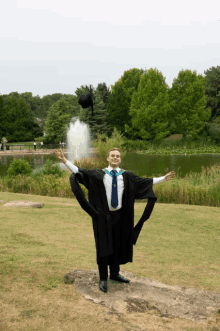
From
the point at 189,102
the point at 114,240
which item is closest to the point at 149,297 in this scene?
the point at 114,240

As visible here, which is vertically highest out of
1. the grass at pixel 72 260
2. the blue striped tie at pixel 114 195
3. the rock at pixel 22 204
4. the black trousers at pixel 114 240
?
the blue striped tie at pixel 114 195

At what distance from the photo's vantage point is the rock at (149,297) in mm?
3410

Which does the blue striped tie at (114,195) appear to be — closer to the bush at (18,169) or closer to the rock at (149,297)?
the rock at (149,297)

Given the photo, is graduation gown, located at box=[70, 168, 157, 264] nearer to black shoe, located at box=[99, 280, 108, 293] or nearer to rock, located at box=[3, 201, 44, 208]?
black shoe, located at box=[99, 280, 108, 293]

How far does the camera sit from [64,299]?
3.59 m

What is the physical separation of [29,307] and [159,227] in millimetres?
4821

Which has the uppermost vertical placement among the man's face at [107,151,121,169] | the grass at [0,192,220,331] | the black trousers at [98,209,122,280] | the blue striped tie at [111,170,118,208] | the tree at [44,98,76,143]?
the tree at [44,98,76,143]

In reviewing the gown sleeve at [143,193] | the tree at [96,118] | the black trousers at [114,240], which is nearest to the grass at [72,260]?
the black trousers at [114,240]

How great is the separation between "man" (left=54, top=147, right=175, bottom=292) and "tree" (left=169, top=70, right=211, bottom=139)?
40975mm

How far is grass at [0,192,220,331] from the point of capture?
10.6 ft

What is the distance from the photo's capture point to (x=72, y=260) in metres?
4.89

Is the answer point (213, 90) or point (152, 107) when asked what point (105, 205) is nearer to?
point (152, 107)

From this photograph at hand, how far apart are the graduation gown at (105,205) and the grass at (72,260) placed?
705 millimetres

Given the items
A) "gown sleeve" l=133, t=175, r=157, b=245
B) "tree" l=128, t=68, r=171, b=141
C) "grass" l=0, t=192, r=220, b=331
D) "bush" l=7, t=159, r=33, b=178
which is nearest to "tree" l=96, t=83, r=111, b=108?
"tree" l=128, t=68, r=171, b=141
